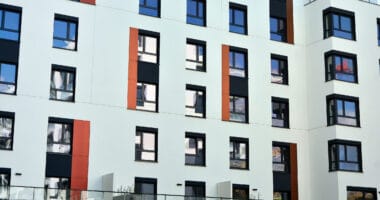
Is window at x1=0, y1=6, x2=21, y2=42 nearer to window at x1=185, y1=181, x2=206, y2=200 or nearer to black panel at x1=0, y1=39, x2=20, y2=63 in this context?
black panel at x1=0, y1=39, x2=20, y2=63

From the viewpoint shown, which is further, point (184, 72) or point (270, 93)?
point (270, 93)

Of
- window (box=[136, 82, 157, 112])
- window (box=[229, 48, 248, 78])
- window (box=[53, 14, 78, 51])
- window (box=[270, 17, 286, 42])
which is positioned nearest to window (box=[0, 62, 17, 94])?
window (box=[53, 14, 78, 51])

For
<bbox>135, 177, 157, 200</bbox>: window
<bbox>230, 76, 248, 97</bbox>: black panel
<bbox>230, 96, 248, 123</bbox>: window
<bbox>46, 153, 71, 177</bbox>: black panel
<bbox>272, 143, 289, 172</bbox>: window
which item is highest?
<bbox>230, 76, 248, 97</bbox>: black panel

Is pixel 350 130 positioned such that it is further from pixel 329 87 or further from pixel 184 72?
pixel 184 72

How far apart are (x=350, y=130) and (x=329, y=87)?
2856 millimetres

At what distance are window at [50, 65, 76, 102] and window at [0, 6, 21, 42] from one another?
2.56 m

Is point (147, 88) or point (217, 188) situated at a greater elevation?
point (147, 88)

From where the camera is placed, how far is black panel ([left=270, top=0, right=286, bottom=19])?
133ft

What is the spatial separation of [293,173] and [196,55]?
29.9 ft

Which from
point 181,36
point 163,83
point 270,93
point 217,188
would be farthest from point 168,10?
point 217,188

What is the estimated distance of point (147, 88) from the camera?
35.3 metres

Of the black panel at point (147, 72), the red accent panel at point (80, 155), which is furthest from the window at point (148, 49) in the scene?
the red accent panel at point (80, 155)

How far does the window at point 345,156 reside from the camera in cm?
3781

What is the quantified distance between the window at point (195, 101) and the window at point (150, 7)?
460 cm
